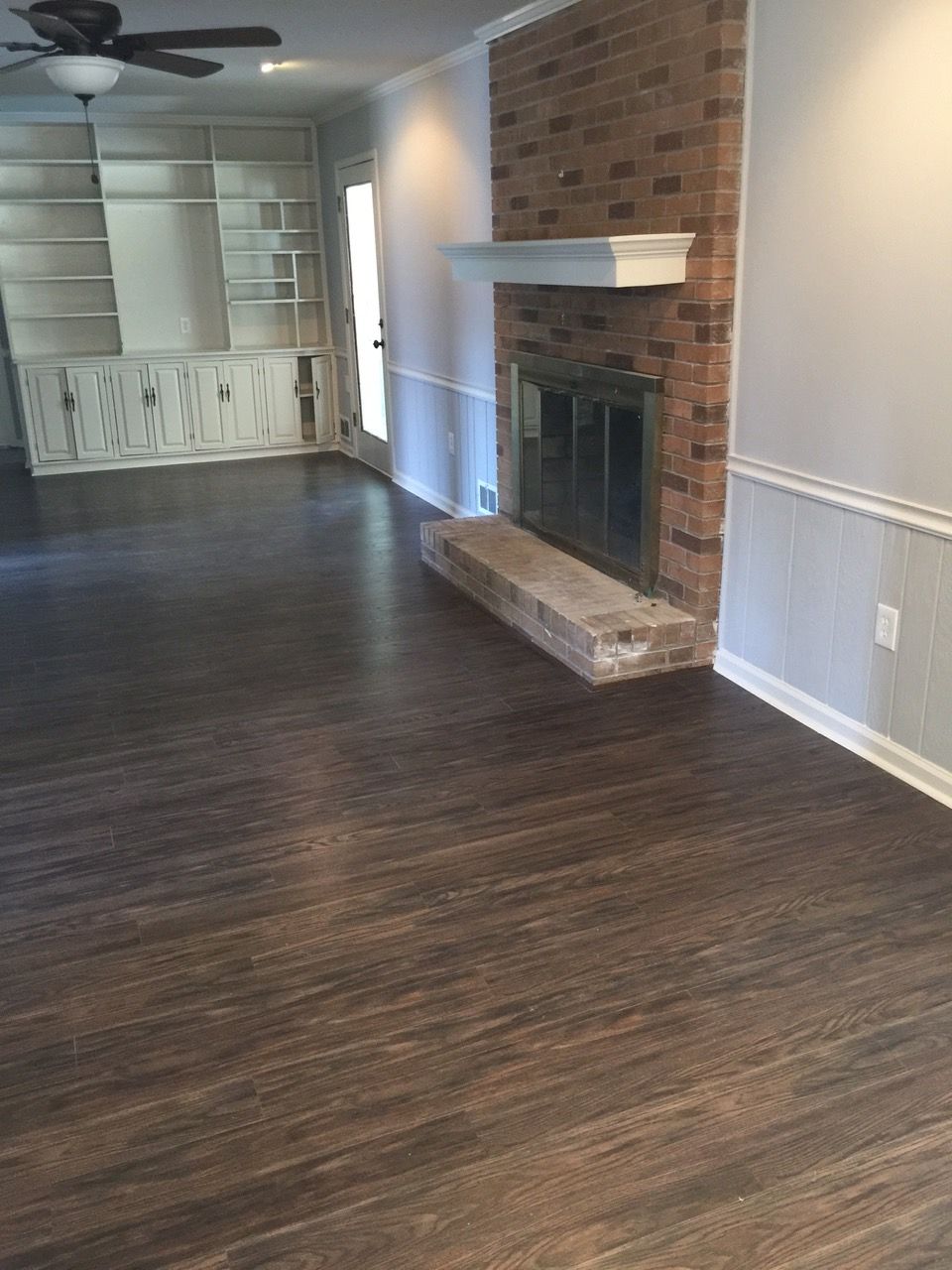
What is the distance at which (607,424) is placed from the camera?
14.1ft

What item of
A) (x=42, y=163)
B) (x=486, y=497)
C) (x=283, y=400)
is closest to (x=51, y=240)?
(x=42, y=163)

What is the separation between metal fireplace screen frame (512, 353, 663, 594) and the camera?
395 cm

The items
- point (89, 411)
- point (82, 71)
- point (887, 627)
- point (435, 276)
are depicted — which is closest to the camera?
point (887, 627)

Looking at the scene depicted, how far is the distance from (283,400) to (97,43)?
468 centimetres

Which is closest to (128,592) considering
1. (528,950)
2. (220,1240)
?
(528,950)

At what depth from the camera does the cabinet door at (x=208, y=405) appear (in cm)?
806

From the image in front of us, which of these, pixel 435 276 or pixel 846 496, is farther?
pixel 435 276

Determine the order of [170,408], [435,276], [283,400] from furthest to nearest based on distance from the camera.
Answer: [283,400] → [170,408] → [435,276]

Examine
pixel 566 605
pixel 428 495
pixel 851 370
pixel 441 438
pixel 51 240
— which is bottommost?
pixel 428 495

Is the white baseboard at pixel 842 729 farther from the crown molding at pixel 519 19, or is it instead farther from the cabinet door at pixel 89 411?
the cabinet door at pixel 89 411

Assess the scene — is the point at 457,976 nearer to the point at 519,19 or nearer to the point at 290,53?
the point at 519,19

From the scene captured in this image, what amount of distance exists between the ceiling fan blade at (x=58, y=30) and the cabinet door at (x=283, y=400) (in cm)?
456

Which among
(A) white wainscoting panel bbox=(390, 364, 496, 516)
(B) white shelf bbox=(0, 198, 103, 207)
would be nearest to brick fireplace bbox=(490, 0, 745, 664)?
(A) white wainscoting panel bbox=(390, 364, 496, 516)

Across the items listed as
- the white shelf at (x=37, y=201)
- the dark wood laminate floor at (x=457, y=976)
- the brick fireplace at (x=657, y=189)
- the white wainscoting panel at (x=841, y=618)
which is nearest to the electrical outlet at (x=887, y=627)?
the white wainscoting panel at (x=841, y=618)
